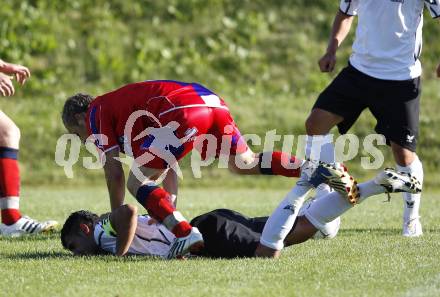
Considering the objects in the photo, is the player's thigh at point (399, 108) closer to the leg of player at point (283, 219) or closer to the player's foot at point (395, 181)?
the player's foot at point (395, 181)

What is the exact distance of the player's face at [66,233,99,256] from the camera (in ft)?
19.0

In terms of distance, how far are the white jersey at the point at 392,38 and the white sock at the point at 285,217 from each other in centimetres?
111

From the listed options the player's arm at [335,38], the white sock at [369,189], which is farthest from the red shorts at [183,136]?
the white sock at [369,189]

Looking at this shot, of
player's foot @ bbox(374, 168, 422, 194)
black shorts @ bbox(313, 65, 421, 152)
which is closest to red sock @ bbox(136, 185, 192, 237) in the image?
player's foot @ bbox(374, 168, 422, 194)

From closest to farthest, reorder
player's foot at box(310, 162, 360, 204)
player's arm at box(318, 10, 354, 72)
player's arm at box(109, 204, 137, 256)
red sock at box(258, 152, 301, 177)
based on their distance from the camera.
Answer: player's foot at box(310, 162, 360, 204), player's arm at box(109, 204, 137, 256), player's arm at box(318, 10, 354, 72), red sock at box(258, 152, 301, 177)

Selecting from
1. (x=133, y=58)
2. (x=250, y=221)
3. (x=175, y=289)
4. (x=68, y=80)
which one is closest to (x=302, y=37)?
(x=133, y=58)

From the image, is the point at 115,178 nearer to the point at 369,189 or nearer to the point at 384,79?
the point at 369,189

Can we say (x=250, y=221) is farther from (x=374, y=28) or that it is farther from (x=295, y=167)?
(x=374, y=28)

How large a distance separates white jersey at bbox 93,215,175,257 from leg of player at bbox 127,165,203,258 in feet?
0.89

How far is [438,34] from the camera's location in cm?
1625

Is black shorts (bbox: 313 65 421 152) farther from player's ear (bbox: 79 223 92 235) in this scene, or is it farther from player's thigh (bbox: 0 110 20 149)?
player's thigh (bbox: 0 110 20 149)

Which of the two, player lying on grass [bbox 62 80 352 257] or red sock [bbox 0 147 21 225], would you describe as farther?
red sock [bbox 0 147 21 225]

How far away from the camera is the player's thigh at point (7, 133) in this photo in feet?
23.1

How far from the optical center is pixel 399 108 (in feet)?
19.4
